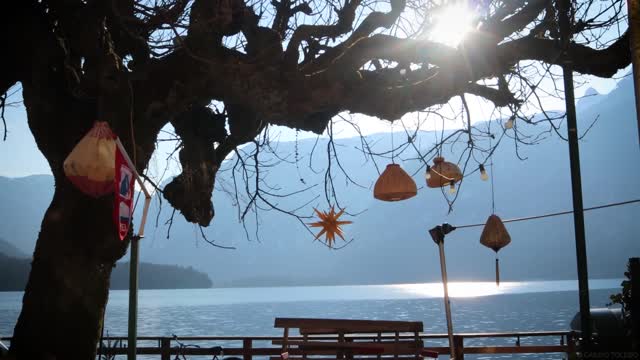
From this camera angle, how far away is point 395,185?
23.6 ft

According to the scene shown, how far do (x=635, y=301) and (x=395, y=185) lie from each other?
105 inches

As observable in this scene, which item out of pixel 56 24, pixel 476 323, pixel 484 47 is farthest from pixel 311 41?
pixel 476 323

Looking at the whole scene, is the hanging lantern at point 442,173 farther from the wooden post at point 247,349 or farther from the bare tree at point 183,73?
the wooden post at point 247,349

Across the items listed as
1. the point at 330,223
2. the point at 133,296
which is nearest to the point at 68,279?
the point at 133,296

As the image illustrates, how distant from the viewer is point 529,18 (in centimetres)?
598

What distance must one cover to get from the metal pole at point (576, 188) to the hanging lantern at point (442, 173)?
1.56 meters

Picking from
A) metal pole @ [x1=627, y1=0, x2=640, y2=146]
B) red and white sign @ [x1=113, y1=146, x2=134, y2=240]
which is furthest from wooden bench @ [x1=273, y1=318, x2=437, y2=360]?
metal pole @ [x1=627, y1=0, x2=640, y2=146]

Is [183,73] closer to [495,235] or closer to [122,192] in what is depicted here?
[122,192]

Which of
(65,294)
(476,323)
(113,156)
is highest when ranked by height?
(113,156)

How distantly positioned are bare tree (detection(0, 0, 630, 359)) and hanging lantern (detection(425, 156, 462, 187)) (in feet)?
4.88

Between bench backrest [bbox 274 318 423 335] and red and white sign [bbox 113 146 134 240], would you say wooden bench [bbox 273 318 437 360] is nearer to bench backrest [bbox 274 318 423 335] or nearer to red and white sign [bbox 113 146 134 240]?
bench backrest [bbox 274 318 423 335]

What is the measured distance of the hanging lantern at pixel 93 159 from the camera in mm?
4391

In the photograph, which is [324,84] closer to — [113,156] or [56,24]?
[113,156]

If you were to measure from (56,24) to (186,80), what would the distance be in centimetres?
159
